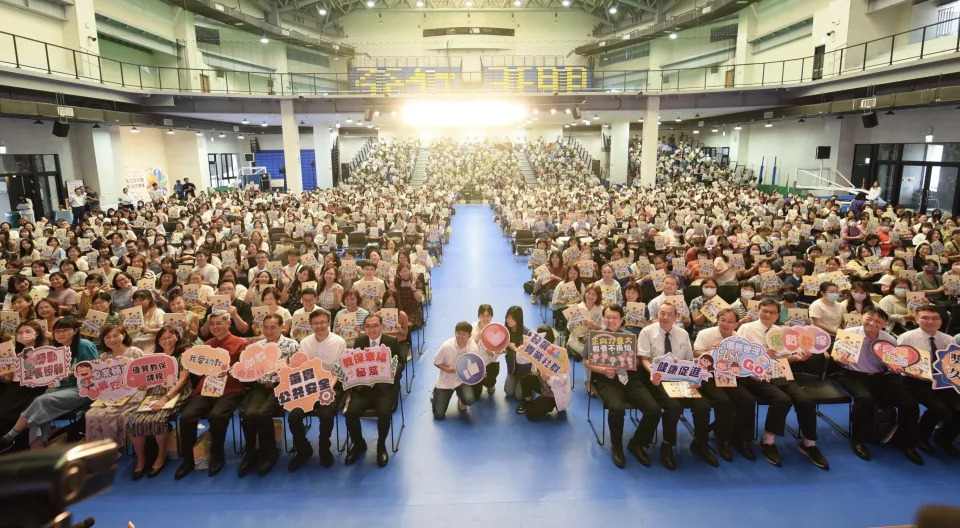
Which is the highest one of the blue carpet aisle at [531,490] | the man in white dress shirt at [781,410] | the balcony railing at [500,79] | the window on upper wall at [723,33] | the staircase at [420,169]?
the window on upper wall at [723,33]

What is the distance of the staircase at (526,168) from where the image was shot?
32175 millimetres

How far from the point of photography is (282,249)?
1074 centimetres

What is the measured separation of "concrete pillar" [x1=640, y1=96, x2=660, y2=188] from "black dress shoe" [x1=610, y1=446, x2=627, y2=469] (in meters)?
20.4

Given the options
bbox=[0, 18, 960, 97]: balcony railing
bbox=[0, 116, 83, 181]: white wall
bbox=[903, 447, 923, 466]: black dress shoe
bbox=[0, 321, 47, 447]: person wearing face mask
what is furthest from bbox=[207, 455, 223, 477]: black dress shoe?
bbox=[0, 116, 83, 181]: white wall

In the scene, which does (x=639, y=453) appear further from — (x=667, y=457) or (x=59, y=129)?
(x=59, y=129)

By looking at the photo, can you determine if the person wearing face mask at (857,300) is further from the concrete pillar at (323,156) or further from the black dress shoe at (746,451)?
the concrete pillar at (323,156)

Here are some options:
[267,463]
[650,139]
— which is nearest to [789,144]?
[650,139]

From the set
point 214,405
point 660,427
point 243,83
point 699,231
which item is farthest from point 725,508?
point 243,83

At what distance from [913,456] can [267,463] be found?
605 centimetres

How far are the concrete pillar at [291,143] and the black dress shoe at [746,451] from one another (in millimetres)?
21262

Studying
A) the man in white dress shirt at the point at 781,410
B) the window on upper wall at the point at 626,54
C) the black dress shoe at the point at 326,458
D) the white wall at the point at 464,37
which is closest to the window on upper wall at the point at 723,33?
the window on upper wall at the point at 626,54

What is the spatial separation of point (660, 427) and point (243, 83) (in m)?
32.8

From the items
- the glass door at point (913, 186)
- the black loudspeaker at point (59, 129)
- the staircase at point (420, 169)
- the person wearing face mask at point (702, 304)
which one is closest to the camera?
the person wearing face mask at point (702, 304)

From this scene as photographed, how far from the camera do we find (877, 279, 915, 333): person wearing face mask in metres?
6.83
